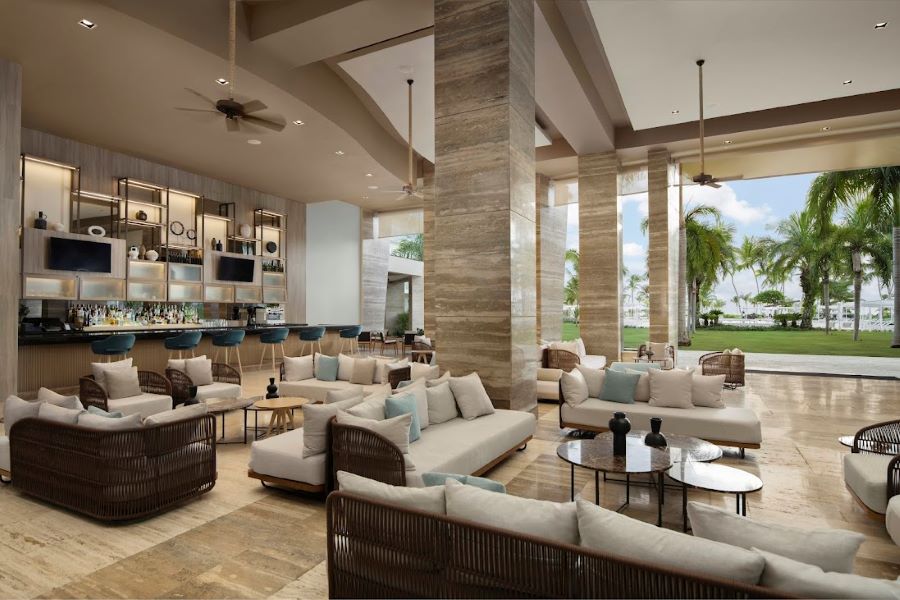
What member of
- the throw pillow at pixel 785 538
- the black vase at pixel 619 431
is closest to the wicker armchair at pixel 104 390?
the black vase at pixel 619 431

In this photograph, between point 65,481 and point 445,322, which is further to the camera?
point 445,322

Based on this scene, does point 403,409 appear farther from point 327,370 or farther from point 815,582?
point 327,370

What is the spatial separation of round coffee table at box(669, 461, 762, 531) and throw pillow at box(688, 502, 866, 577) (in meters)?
1.42

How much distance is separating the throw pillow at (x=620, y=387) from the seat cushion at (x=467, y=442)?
3.27 ft

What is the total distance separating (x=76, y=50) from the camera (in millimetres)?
5730

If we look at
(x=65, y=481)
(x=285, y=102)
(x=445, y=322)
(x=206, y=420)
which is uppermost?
(x=285, y=102)

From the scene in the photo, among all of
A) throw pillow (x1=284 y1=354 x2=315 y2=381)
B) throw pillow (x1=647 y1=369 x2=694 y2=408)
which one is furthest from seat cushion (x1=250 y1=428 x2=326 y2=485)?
throw pillow (x1=647 y1=369 x2=694 y2=408)

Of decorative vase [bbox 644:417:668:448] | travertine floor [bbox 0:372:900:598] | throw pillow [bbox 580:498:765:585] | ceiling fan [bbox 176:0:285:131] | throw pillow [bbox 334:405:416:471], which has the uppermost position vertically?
ceiling fan [bbox 176:0:285:131]

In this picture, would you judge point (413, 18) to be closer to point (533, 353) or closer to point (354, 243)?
point (533, 353)

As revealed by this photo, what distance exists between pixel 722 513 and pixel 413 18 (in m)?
6.05

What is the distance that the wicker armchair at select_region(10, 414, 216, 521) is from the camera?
10.5 ft

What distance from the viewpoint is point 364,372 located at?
685 centimetres

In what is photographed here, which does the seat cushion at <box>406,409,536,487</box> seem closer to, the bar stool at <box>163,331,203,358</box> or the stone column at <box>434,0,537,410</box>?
the stone column at <box>434,0,537,410</box>

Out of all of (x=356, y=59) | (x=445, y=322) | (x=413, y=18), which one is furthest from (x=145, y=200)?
(x=445, y=322)
